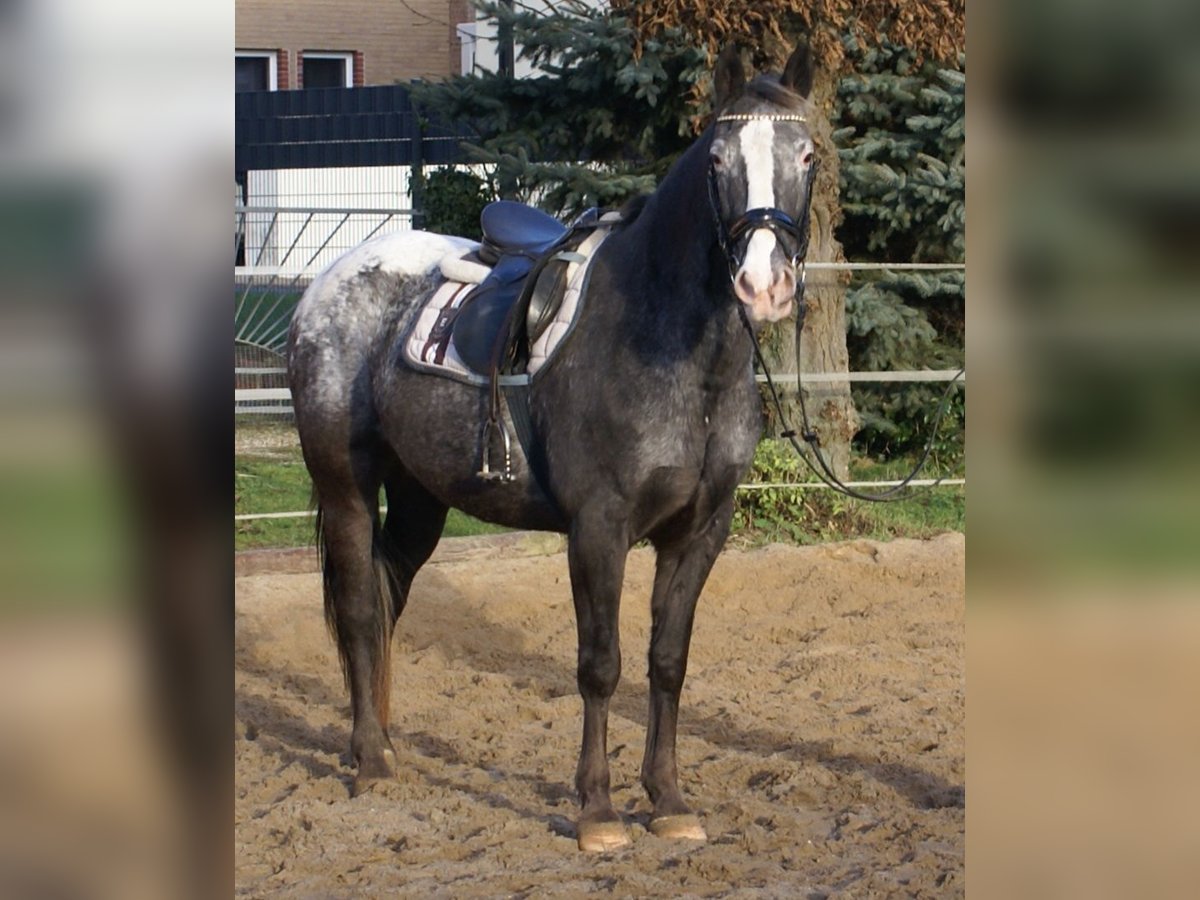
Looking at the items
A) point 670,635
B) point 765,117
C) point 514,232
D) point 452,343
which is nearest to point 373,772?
point 670,635

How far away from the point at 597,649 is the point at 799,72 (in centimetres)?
155

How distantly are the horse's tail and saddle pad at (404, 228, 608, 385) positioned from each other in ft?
2.26

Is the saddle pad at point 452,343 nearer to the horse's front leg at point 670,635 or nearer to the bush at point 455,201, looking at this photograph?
the horse's front leg at point 670,635

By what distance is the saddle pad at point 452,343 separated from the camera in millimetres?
4055

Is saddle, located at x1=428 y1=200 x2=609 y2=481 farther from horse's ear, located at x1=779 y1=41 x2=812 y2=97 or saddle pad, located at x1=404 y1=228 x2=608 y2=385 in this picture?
horse's ear, located at x1=779 y1=41 x2=812 y2=97

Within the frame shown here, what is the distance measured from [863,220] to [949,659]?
4596 mm

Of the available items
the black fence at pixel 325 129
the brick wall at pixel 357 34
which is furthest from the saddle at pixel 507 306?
the brick wall at pixel 357 34

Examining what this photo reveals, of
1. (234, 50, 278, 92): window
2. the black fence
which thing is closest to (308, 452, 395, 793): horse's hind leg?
the black fence

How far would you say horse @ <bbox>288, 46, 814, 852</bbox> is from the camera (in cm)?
343

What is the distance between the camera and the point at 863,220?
9750mm
